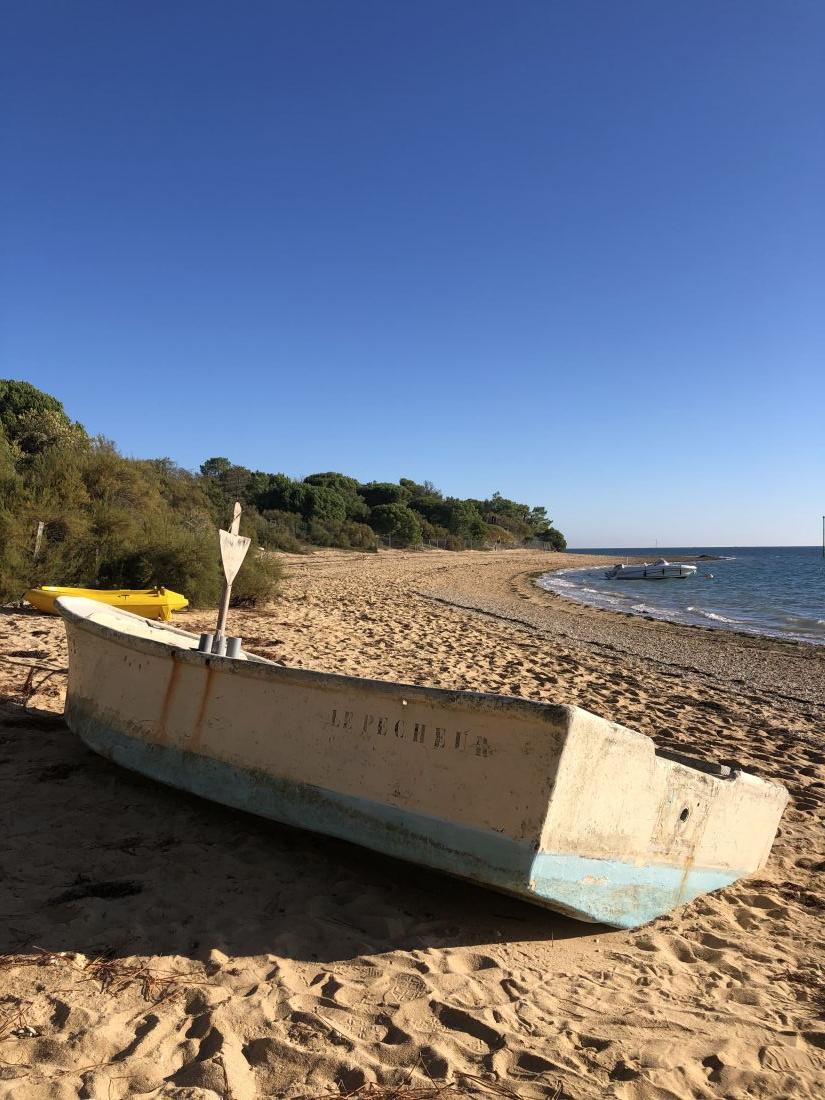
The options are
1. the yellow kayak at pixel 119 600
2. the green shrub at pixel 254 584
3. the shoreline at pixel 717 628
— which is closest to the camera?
the yellow kayak at pixel 119 600

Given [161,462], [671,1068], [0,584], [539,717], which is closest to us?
[671,1068]

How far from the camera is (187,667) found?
3.76 m

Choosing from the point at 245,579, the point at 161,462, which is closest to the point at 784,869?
the point at 245,579

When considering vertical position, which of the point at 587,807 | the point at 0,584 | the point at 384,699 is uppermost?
the point at 384,699

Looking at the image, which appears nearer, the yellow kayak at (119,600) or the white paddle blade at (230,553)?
the white paddle blade at (230,553)

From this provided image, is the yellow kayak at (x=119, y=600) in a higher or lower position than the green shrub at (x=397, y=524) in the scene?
lower

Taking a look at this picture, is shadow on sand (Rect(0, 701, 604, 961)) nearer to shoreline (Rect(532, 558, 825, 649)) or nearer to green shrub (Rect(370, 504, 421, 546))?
shoreline (Rect(532, 558, 825, 649))

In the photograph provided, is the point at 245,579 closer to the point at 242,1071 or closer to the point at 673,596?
the point at 242,1071

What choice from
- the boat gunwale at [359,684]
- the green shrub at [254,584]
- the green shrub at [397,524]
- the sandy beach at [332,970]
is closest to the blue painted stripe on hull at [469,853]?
the sandy beach at [332,970]

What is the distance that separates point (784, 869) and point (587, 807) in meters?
2.02

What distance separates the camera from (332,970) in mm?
2584

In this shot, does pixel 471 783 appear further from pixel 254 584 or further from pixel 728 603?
pixel 728 603

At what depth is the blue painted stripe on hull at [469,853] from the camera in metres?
2.75

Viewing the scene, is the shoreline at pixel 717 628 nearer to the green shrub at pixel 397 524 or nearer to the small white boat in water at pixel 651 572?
the small white boat in water at pixel 651 572
